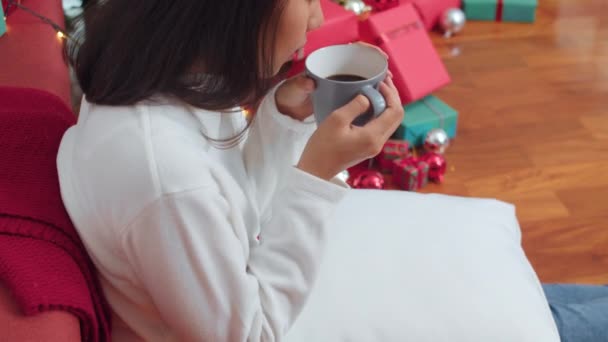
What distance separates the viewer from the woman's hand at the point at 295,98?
88 cm

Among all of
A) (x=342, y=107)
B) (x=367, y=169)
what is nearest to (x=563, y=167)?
(x=367, y=169)

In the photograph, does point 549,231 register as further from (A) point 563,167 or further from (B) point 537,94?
(B) point 537,94

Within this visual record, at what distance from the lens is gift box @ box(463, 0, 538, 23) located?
7.34ft

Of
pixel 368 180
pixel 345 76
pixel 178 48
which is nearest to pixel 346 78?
pixel 345 76

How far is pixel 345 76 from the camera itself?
0.84 meters

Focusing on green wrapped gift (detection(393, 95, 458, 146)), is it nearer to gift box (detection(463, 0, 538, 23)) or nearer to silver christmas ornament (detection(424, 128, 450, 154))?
silver christmas ornament (detection(424, 128, 450, 154))

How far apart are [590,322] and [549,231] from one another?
525 millimetres

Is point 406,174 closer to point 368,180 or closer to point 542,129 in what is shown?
point 368,180

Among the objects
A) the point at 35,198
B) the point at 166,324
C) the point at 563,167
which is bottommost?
the point at 563,167

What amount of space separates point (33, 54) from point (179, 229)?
64 cm

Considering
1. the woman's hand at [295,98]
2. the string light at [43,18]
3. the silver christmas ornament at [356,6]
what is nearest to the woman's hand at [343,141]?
the woman's hand at [295,98]

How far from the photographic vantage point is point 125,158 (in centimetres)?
62

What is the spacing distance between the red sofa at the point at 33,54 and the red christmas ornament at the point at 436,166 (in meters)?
0.86

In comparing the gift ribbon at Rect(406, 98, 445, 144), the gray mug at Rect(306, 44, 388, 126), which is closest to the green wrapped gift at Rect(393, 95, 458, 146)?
the gift ribbon at Rect(406, 98, 445, 144)
